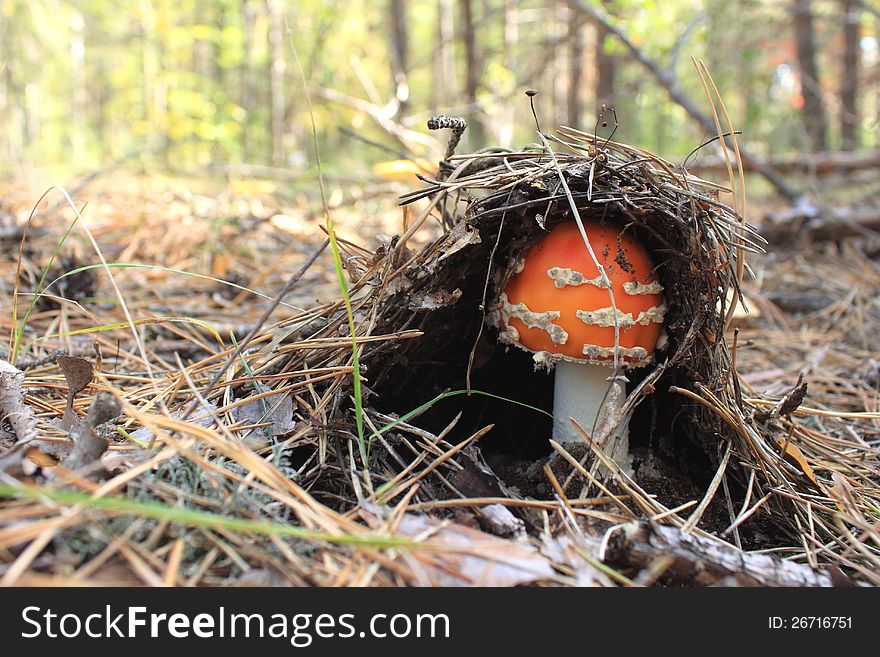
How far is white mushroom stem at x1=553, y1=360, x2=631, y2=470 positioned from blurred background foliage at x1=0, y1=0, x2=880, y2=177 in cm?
81

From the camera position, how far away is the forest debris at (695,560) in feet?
4.01

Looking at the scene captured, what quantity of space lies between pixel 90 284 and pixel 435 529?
7.28 feet

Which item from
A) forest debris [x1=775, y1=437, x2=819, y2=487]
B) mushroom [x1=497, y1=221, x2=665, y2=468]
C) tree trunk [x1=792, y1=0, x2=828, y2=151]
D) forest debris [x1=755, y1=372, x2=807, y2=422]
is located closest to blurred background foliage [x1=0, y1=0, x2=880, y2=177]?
tree trunk [x1=792, y1=0, x2=828, y2=151]

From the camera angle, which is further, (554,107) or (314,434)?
(554,107)

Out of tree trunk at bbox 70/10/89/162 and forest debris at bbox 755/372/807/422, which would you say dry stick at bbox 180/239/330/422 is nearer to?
forest debris at bbox 755/372/807/422

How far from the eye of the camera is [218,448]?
1.29 meters

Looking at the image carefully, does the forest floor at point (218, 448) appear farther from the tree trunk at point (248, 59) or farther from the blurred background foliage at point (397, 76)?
the tree trunk at point (248, 59)

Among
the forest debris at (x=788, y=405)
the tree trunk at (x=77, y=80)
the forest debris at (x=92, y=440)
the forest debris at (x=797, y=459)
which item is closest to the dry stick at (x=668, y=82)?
the forest debris at (x=788, y=405)

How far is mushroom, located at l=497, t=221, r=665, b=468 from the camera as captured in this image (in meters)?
1.61

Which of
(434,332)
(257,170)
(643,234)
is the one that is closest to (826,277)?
(643,234)

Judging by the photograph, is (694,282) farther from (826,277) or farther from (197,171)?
(197,171)

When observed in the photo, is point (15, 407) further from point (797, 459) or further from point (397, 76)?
point (397, 76)

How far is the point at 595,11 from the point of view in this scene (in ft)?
14.7

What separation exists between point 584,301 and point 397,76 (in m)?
4.26
